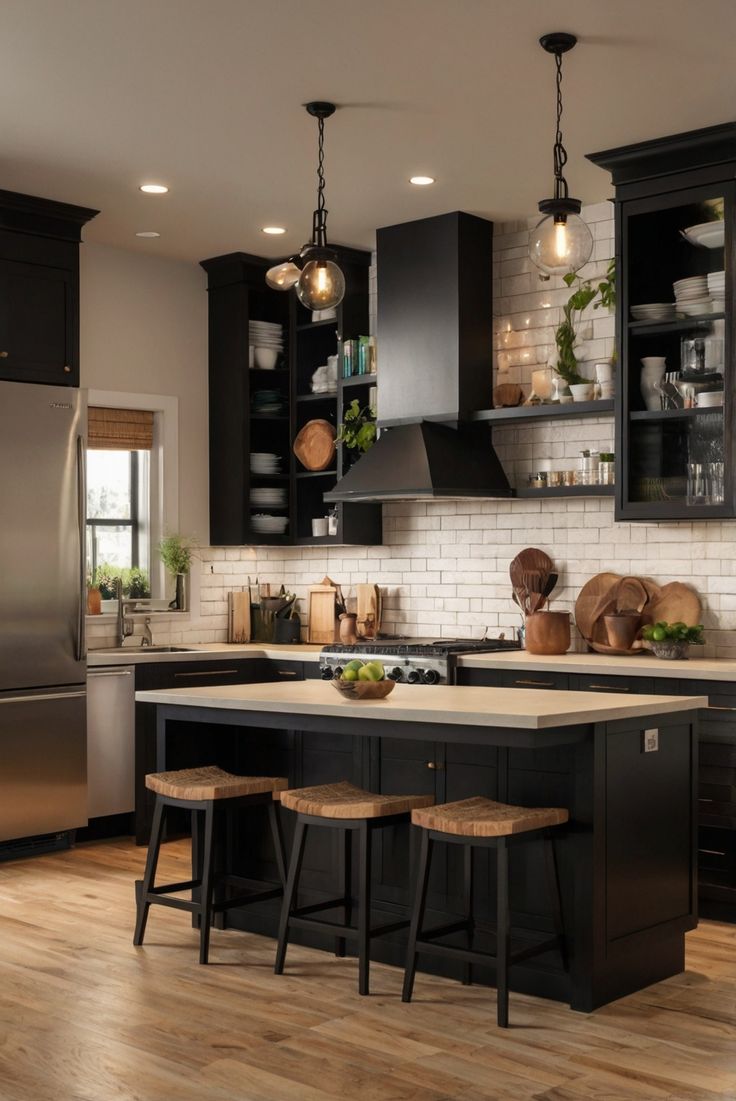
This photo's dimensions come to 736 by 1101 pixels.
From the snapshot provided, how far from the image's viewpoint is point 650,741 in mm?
4332

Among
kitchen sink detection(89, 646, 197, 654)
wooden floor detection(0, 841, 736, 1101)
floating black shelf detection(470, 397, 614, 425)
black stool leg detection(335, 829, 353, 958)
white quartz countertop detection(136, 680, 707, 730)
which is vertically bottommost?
wooden floor detection(0, 841, 736, 1101)

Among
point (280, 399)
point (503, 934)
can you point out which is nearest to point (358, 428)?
point (280, 399)

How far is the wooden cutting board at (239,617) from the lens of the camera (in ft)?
25.8

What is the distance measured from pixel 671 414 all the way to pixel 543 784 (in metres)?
2.16

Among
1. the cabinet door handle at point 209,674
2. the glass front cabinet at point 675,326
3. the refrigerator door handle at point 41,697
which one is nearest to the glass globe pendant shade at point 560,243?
the glass front cabinet at point 675,326

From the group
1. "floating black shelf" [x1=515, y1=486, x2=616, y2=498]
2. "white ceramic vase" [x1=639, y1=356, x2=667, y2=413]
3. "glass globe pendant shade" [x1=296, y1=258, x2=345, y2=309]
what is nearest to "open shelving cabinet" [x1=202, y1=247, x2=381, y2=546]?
"floating black shelf" [x1=515, y1=486, x2=616, y2=498]

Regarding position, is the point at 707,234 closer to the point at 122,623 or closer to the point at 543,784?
the point at 543,784

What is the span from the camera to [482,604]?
707 cm

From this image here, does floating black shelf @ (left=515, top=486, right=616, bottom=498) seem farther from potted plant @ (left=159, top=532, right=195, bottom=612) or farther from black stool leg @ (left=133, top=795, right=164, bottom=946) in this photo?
black stool leg @ (left=133, top=795, right=164, bottom=946)

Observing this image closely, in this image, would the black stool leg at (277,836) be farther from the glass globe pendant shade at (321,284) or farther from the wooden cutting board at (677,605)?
the wooden cutting board at (677,605)

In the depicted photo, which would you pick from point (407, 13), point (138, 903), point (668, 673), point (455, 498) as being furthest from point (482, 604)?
point (407, 13)

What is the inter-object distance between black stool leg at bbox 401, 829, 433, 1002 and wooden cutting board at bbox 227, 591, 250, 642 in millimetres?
3863

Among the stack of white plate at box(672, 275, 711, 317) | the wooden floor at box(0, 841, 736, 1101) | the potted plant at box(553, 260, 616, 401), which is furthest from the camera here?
the potted plant at box(553, 260, 616, 401)

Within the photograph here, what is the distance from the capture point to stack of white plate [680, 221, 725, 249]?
18.6 feet
